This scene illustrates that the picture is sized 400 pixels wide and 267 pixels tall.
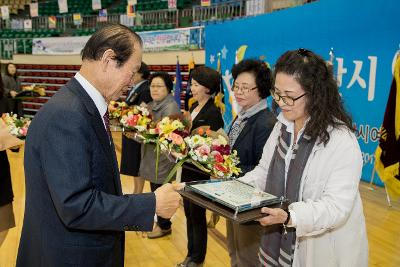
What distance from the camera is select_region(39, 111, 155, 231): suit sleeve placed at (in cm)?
109

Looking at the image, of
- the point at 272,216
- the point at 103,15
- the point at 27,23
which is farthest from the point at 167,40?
the point at 272,216

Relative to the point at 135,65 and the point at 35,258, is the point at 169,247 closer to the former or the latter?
the point at 35,258

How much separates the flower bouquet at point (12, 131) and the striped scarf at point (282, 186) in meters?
1.43

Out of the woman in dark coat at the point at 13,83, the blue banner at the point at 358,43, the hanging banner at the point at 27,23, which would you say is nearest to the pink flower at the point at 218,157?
the blue banner at the point at 358,43

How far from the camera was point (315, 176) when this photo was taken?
1468 millimetres

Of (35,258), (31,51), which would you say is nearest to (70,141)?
(35,258)

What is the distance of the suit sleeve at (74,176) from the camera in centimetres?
109

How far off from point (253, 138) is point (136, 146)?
1.87 meters

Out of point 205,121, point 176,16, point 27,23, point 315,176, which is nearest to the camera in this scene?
point 315,176

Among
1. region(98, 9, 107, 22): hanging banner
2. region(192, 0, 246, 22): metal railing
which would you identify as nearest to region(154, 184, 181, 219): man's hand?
region(192, 0, 246, 22): metal railing

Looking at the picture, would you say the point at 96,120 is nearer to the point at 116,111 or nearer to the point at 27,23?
the point at 116,111

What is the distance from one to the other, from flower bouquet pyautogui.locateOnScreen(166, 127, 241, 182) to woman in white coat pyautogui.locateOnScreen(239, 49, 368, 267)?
35cm

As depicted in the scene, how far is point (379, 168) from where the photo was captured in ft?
13.5

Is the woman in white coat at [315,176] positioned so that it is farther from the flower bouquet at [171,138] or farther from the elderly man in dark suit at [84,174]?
the flower bouquet at [171,138]
